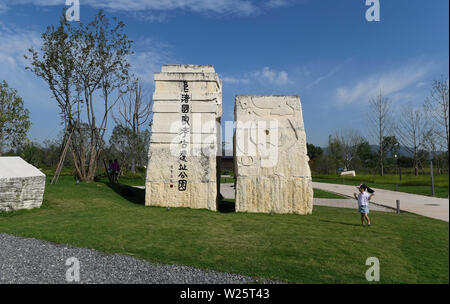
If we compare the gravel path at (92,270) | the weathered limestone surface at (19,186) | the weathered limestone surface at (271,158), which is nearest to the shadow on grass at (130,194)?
the weathered limestone surface at (19,186)

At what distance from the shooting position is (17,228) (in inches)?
278

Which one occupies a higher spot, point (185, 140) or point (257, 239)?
point (185, 140)

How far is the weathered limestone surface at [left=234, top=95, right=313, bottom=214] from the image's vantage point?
9.75m

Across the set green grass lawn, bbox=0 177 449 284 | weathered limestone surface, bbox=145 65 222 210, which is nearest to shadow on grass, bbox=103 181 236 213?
weathered limestone surface, bbox=145 65 222 210

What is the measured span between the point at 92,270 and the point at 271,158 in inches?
262

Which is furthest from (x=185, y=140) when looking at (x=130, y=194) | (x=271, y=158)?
(x=130, y=194)

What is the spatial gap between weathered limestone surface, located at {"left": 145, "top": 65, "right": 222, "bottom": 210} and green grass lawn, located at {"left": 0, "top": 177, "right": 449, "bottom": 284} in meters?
0.69

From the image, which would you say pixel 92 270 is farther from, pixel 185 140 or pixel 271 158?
pixel 271 158

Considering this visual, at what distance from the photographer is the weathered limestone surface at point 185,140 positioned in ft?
33.5

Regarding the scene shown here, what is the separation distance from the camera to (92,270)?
4734 millimetres
